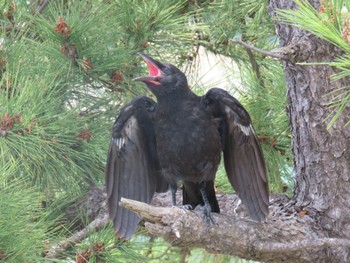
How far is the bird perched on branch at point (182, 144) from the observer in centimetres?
232

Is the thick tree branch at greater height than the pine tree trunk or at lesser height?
lesser

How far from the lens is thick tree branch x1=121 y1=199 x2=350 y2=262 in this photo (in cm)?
184

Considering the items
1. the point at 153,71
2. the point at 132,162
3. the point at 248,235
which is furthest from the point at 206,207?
the point at 153,71

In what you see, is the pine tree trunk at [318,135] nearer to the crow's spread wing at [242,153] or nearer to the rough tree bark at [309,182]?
the rough tree bark at [309,182]

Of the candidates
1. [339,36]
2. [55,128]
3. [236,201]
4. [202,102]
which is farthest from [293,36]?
[339,36]

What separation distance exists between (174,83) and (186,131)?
0.49 ft

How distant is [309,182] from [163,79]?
52 cm

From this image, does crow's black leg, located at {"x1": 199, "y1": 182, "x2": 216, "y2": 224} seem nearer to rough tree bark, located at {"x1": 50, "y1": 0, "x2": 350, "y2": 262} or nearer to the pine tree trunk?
rough tree bark, located at {"x1": 50, "y1": 0, "x2": 350, "y2": 262}

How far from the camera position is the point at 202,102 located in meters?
2.42

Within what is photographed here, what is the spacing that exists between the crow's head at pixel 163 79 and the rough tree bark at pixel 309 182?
331 millimetres

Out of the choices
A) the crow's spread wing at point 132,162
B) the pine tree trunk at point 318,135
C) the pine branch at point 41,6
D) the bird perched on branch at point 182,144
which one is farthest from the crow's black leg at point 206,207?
the pine branch at point 41,6

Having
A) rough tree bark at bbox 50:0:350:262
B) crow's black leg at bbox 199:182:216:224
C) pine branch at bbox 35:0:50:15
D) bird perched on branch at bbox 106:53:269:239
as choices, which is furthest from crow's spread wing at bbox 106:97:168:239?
pine branch at bbox 35:0:50:15

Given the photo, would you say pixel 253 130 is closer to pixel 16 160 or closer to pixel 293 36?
pixel 293 36

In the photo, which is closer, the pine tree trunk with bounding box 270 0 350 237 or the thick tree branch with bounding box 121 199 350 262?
the thick tree branch with bounding box 121 199 350 262
